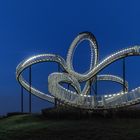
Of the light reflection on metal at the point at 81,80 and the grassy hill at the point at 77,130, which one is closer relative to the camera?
the grassy hill at the point at 77,130

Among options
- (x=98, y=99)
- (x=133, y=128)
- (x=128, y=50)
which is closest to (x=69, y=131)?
(x=133, y=128)

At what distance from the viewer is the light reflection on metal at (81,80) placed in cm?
5378

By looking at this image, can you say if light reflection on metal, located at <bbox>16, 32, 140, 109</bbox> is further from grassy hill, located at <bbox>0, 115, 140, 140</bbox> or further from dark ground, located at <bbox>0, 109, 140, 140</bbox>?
grassy hill, located at <bbox>0, 115, 140, 140</bbox>

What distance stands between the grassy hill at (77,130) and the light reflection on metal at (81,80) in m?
5.04

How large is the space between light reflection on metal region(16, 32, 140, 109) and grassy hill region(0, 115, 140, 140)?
504 cm

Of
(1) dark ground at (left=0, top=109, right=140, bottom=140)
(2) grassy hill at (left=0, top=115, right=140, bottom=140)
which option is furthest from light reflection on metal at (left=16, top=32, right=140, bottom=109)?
(2) grassy hill at (left=0, top=115, right=140, bottom=140)

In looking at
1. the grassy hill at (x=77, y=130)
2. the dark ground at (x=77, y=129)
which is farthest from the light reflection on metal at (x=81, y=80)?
the grassy hill at (x=77, y=130)

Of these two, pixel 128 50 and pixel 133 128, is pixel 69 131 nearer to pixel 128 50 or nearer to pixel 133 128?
pixel 133 128

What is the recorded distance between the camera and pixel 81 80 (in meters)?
67.9

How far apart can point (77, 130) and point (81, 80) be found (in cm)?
2602

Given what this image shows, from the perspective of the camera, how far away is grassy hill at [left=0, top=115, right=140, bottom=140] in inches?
1566

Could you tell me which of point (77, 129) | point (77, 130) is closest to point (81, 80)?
point (77, 129)

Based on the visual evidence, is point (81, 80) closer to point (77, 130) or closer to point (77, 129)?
point (77, 129)

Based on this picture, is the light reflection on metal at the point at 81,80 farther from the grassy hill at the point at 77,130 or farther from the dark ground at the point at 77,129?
the grassy hill at the point at 77,130
